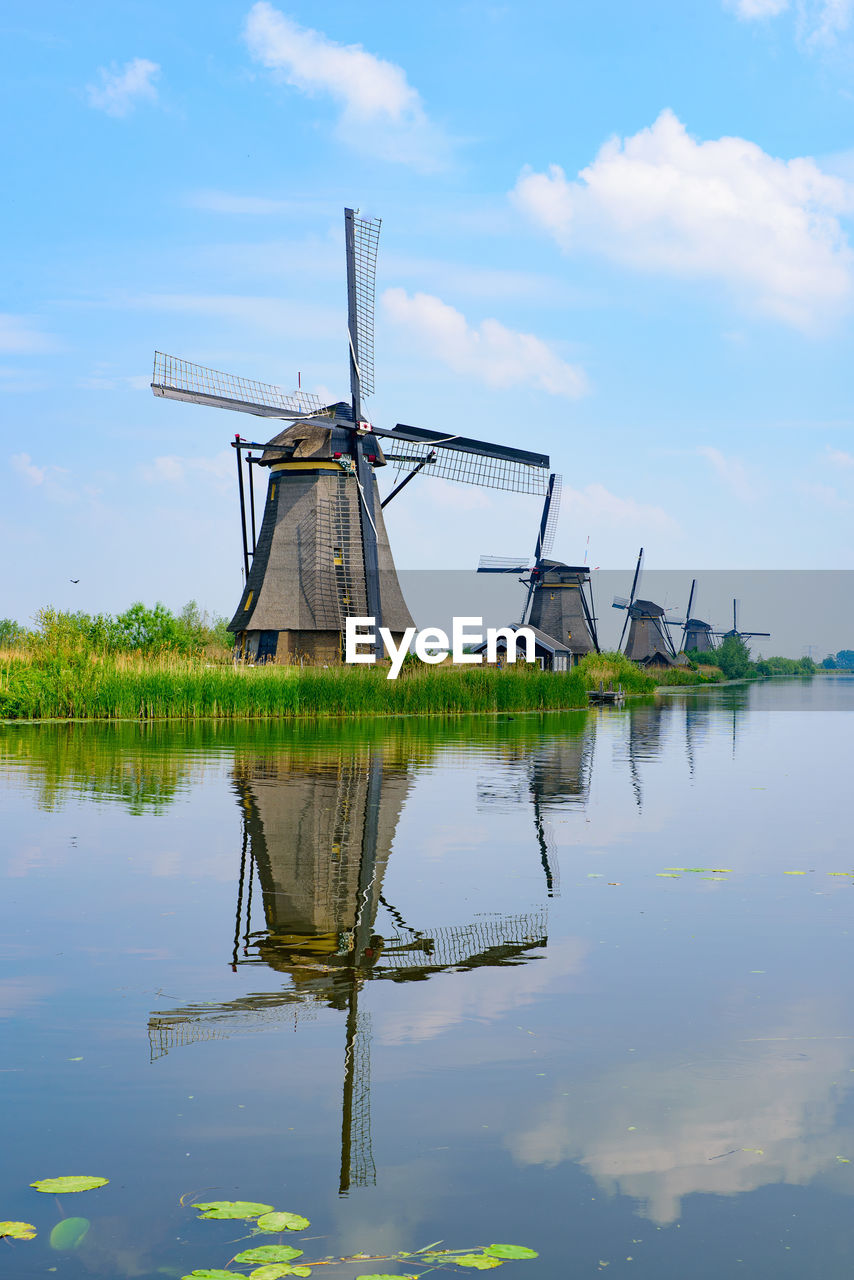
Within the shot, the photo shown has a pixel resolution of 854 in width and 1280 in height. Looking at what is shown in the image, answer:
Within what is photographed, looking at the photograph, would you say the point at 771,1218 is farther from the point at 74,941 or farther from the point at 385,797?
the point at 385,797

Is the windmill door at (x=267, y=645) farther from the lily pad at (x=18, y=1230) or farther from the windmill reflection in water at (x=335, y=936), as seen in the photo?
the lily pad at (x=18, y=1230)

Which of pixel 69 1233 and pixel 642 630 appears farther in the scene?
pixel 642 630

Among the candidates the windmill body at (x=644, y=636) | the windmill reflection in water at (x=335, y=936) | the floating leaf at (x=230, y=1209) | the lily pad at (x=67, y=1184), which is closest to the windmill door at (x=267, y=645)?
the windmill reflection in water at (x=335, y=936)

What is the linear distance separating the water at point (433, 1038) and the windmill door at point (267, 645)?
2508 centimetres

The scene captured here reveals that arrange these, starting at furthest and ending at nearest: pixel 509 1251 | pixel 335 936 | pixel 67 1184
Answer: pixel 335 936 < pixel 67 1184 < pixel 509 1251

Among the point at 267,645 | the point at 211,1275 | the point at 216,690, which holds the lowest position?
the point at 211,1275

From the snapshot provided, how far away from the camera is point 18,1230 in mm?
3133

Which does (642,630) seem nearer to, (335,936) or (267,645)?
(267,645)

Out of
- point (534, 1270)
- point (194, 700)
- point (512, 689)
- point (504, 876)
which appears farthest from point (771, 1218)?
point (512, 689)

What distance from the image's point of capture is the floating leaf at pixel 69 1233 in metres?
3.08

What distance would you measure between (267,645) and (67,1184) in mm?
33292

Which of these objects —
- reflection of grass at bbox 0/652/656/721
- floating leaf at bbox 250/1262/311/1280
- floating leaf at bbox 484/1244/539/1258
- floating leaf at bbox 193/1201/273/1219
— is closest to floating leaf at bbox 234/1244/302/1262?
floating leaf at bbox 250/1262/311/1280

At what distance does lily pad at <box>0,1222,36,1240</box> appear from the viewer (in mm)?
3104

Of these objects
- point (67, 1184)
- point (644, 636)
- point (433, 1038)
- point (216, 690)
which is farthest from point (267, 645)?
point (644, 636)
